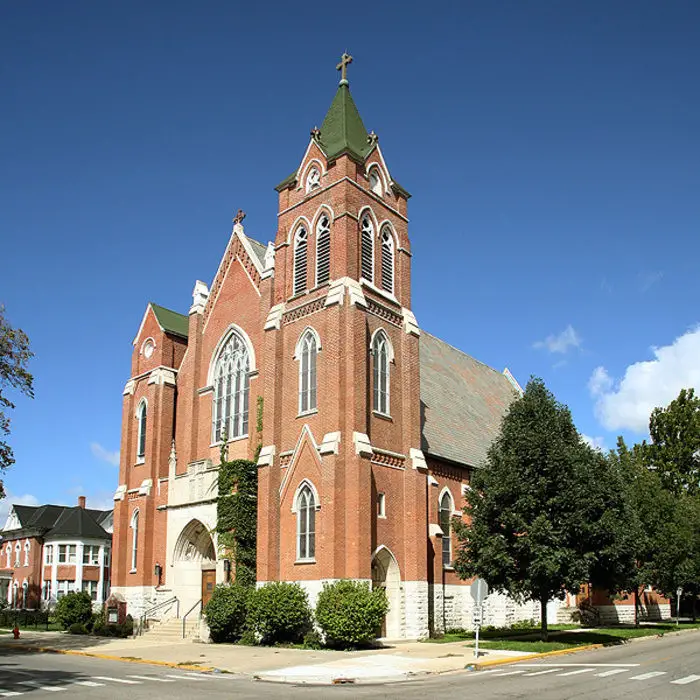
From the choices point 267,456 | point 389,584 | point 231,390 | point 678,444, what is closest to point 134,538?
point 231,390

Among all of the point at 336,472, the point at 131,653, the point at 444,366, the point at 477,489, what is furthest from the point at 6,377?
the point at 444,366

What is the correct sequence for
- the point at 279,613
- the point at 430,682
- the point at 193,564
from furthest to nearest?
the point at 193,564 → the point at 279,613 → the point at 430,682

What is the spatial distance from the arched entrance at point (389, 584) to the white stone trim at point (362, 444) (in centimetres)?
362

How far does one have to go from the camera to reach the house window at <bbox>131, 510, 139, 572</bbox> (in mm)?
36750

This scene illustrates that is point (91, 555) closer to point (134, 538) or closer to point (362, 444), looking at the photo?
point (134, 538)

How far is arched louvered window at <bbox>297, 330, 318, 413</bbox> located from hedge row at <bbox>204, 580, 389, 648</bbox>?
679 centimetres

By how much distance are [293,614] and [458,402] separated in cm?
1892

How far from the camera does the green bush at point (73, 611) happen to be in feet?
122

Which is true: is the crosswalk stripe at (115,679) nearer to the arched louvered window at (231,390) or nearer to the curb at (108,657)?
the curb at (108,657)

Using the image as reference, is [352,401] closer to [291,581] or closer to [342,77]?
[291,581]

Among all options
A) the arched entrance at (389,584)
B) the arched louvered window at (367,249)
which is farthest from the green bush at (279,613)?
the arched louvered window at (367,249)

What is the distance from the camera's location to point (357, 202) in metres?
31.7

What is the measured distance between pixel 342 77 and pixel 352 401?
15566 mm

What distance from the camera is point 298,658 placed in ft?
74.4
